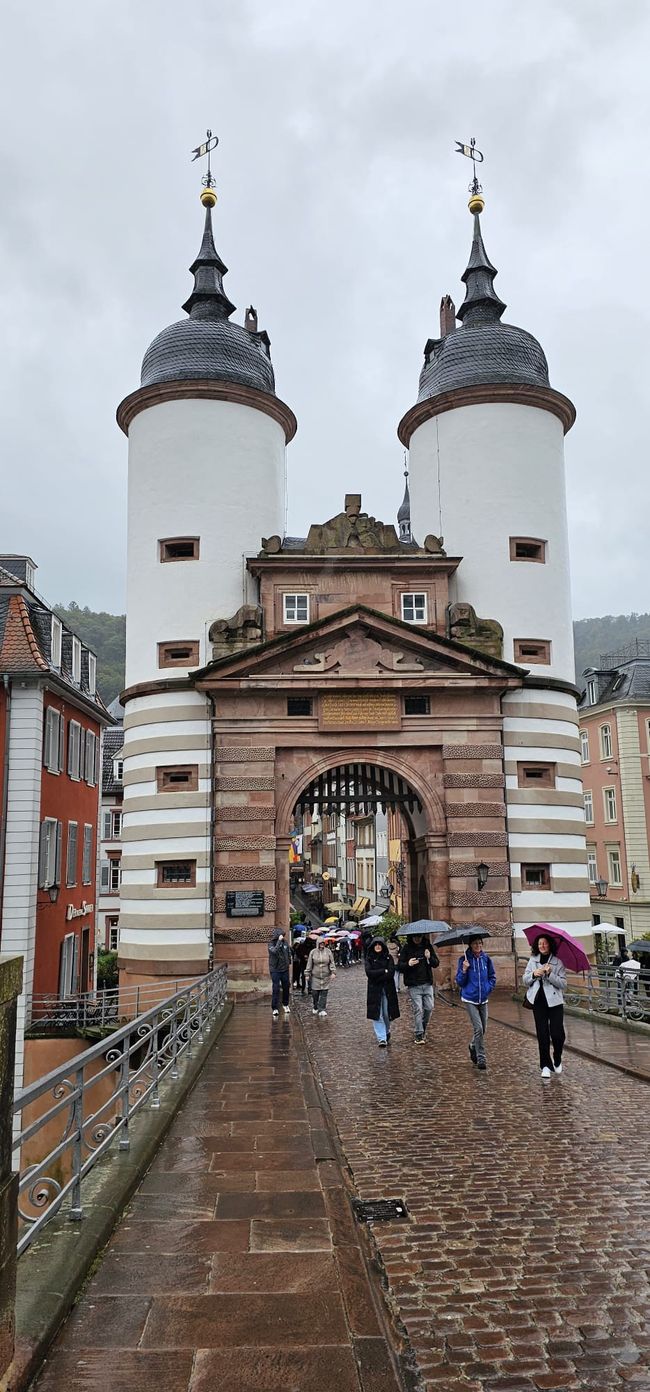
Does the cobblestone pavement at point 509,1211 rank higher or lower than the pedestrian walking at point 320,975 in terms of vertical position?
lower

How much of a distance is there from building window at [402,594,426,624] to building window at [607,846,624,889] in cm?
2406

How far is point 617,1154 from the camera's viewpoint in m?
8.27

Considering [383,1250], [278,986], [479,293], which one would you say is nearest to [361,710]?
[278,986]

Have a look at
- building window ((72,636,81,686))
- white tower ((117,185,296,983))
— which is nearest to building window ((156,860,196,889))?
white tower ((117,185,296,983))

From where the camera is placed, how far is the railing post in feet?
12.1

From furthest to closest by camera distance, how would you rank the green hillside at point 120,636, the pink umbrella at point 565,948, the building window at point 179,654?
1. the green hillside at point 120,636
2. the building window at point 179,654
3. the pink umbrella at point 565,948

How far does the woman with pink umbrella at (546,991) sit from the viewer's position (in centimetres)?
1129

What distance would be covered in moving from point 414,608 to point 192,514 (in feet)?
19.7

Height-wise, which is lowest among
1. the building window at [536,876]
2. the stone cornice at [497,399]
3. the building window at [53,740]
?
the building window at [536,876]

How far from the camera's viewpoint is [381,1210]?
269 inches

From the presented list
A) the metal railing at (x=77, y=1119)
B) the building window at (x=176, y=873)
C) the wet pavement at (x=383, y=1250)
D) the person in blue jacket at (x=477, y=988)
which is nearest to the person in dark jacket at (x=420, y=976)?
the person in blue jacket at (x=477, y=988)

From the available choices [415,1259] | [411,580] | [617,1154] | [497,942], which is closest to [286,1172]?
[415,1259]

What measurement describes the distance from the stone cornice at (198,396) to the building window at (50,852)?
10.8 meters

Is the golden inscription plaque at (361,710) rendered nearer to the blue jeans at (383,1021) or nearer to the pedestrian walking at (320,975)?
the pedestrian walking at (320,975)
